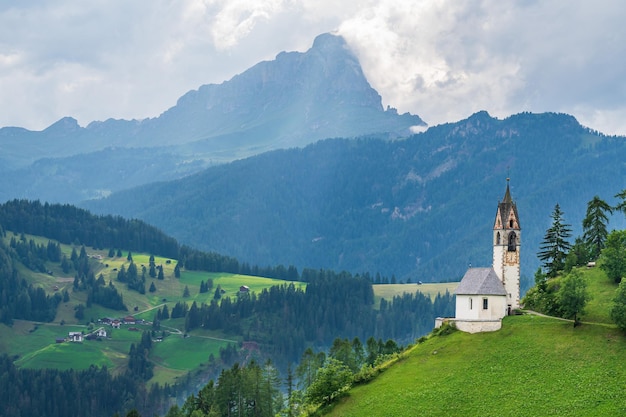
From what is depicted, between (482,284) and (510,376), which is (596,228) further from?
(510,376)

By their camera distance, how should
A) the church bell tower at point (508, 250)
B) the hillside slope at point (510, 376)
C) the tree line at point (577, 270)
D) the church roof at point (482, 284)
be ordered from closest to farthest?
the hillside slope at point (510, 376)
the tree line at point (577, 270)
the church roof at point (482, 284)
the church bell tower at point (508, 250)

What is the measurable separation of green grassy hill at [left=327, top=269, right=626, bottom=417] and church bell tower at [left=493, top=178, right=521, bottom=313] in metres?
6.56

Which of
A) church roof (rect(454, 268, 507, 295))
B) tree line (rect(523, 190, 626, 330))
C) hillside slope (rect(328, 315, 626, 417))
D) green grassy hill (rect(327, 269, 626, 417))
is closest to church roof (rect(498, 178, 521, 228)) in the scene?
church roof (rect(454, 268, 507, 295))

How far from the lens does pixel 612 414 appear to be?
104000 mm

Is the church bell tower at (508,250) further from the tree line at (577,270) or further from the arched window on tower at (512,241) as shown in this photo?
the tree line at (577,270)

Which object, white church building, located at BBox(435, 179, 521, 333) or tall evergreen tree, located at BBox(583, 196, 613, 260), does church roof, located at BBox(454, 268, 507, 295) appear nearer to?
white church building, located at BBox(435, 179, 521, 333)

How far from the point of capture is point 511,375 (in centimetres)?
11694

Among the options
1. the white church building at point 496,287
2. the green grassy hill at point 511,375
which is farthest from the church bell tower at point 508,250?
the green grassy hill at point 511,375

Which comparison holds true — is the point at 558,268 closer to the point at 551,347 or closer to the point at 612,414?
the point at 551,347

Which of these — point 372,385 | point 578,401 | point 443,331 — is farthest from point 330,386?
point 578,401

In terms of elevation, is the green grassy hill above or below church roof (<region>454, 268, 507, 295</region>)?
below

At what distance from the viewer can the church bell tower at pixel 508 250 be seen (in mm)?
140375

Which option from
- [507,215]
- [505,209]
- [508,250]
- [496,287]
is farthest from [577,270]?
[496,287]

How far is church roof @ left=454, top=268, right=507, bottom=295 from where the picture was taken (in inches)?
5261
